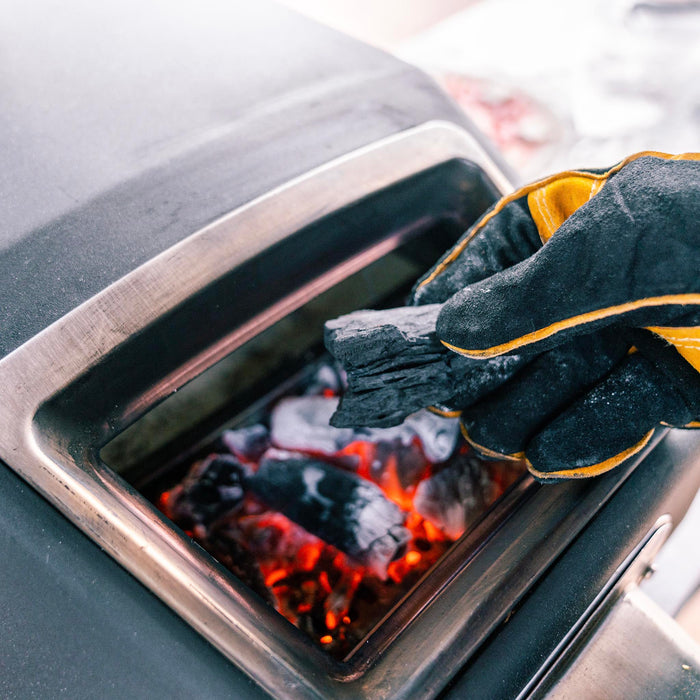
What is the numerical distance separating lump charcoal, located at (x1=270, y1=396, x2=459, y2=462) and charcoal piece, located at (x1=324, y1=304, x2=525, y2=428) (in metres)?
0.20

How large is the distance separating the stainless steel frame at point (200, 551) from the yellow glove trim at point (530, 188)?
0.18 m

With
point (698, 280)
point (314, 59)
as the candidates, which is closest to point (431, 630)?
point (698, 280)

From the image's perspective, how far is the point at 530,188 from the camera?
27.5 inches

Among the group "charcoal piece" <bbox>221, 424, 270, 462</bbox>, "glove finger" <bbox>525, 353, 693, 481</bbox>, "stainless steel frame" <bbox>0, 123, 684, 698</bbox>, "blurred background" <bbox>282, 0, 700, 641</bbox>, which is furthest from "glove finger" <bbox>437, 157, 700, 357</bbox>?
"blurred background" <bbox>282, 0, 700, 641</bbox>

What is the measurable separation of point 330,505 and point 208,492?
0.19 metres

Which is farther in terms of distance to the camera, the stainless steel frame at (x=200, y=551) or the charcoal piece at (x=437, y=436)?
the charcoal piece at (x=437, y=436)

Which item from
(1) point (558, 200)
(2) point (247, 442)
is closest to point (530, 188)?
(1) point (558, 200)

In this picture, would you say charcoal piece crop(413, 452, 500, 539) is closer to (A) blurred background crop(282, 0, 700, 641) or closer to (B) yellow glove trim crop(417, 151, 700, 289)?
(B) yellow glove trim crop(417, 151, 700, 289)

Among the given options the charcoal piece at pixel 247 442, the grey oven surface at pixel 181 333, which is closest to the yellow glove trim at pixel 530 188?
the grey oven surface at pixel 181 333

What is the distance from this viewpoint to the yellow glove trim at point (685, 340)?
1.78 ft

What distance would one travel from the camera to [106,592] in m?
0.55

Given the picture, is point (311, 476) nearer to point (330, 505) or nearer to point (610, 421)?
point (330, 505)

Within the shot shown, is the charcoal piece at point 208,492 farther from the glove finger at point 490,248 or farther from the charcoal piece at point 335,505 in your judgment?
the glove finger at point 490,248

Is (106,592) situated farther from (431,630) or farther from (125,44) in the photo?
(125,44)
